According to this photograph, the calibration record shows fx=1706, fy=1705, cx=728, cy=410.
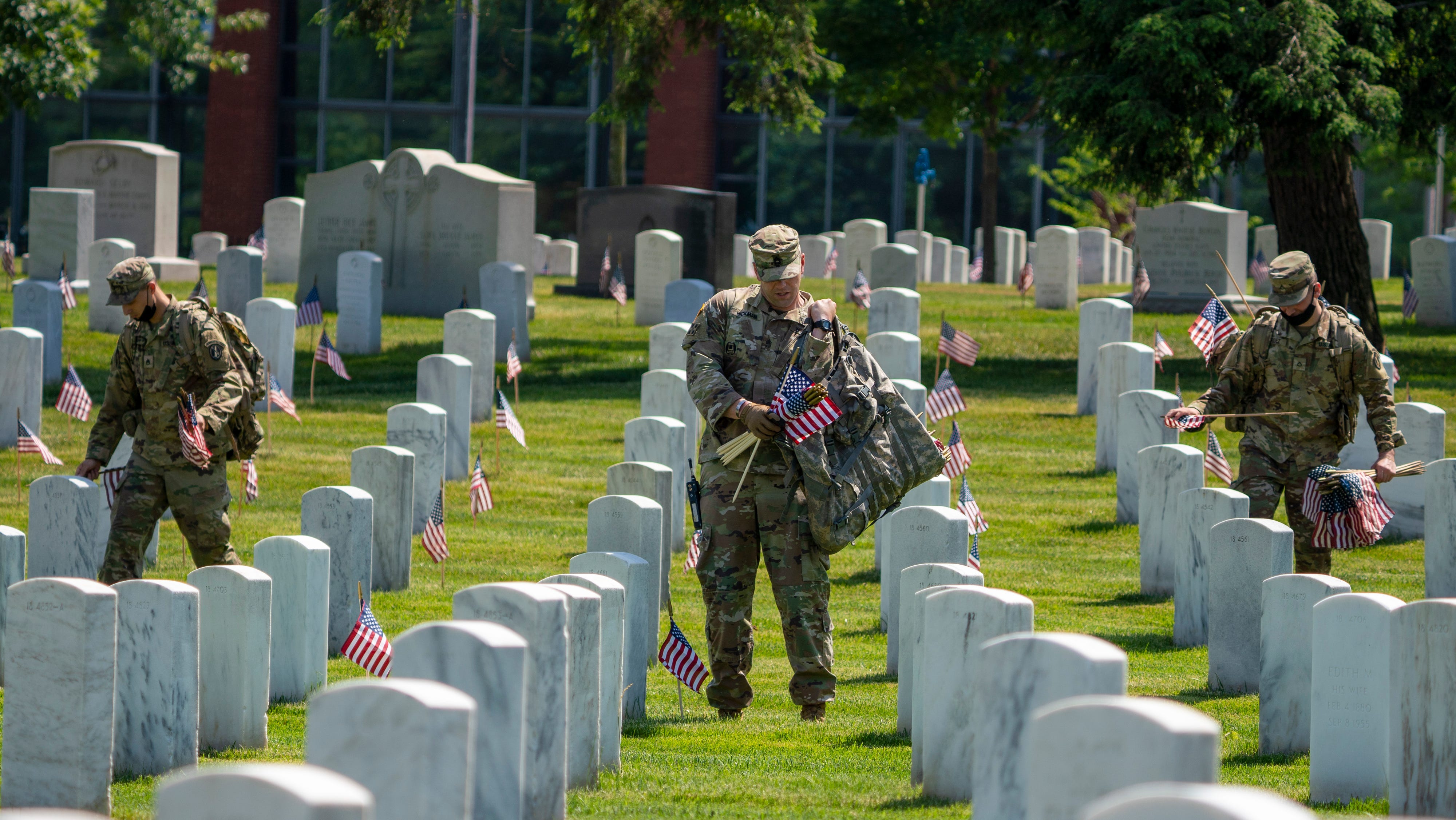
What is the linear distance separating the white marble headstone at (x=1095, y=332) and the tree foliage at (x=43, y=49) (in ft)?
37.5

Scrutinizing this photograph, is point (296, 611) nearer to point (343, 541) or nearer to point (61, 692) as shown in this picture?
point (343, 541)

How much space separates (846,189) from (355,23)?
20.4 meters

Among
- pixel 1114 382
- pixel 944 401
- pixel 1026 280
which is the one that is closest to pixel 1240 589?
pixel 944 401

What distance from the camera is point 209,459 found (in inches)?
Result: 301

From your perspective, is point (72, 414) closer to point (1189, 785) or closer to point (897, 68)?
point (1189, 785)

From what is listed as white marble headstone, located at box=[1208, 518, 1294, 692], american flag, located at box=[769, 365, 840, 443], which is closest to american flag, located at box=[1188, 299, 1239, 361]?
white marble headstone, located at box=[1208, 518, 1294, 692]

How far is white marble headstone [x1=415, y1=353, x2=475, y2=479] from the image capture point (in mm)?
12938

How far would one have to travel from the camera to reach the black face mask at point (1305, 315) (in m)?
7.95

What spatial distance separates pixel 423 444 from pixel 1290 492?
17.9 ft

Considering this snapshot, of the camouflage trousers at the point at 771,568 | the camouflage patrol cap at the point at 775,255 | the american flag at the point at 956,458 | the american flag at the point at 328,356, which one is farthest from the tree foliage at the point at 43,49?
the camouflage trousers at the point at 771,568

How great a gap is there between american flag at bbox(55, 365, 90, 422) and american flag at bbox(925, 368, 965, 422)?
6079 mm

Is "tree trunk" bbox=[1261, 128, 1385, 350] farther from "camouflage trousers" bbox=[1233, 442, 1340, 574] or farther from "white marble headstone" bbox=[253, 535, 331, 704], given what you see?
"white marble headstone" bbox=[253, 535, 331, 704]

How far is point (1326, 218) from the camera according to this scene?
1711 centimetres

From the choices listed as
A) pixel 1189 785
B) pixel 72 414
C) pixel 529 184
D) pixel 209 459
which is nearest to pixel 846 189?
pixel 529 184
